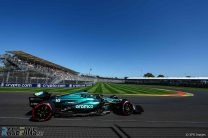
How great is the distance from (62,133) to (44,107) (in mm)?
2609

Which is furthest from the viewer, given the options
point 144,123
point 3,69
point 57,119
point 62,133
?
point 3,69

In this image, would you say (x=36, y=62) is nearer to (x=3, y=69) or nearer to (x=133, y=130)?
(x=3, y=69)

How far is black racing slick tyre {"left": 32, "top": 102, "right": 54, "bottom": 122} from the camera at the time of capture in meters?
8.42

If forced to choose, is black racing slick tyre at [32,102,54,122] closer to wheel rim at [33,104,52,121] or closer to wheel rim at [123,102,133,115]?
wheel rim at [33,104,52,121]

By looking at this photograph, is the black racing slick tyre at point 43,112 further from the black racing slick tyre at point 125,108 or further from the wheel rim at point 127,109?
the wheel rim at point 127,109

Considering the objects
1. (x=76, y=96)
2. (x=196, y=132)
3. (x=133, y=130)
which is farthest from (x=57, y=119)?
(x=196, y=132)

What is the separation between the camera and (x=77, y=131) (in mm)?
6648

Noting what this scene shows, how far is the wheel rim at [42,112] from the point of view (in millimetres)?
8430

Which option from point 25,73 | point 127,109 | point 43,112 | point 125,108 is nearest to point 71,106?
point 43,112

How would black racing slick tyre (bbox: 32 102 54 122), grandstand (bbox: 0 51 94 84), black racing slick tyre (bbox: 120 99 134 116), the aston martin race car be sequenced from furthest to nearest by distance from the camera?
grandstand (bbox: 0 51 94 84), black racing slick tyre (bbox: 120 99 134 116), the aston martin race car, black racing slick tyre (bbox: 32 102 54 122)

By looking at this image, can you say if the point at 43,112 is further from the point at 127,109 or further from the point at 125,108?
the point at 127,109

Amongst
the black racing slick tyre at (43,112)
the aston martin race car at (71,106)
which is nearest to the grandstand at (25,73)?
the aston martin race car at (71,106)

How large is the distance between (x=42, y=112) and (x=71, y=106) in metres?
1.39

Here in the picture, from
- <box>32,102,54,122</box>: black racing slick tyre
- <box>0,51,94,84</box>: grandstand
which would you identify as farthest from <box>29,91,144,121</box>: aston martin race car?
<box>0,51,94,84</box>: grandstand
